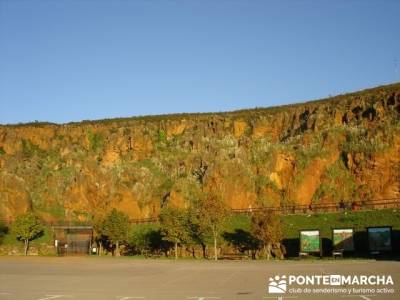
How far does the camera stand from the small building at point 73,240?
6762cm

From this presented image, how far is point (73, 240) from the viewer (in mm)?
68562

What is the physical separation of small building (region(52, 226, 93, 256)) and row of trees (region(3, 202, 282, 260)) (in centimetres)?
179

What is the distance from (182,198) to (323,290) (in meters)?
56.1

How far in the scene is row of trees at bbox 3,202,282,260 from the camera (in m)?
51.4

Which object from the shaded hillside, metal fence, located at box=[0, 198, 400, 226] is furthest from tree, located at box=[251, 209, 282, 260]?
the shaded hillside

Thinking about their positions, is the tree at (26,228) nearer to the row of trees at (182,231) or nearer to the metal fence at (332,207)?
the row of trees at (182,231)

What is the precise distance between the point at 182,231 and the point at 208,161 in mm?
24219

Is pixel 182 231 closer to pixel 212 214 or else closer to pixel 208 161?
pixel 212 214

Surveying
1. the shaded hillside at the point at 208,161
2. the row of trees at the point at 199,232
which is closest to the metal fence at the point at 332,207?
the shaded hillside at the point at 208,161

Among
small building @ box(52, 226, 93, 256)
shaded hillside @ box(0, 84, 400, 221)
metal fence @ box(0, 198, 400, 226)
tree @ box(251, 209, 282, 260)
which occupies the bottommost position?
small building @ box(52, 226, 93, 256)

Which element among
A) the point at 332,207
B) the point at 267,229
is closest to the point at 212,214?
the point at 267,229

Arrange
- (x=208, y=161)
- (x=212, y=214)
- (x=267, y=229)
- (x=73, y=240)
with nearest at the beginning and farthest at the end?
(x=267, y=229), (x=212, y=214), (x=73, y=240), (x=208, y=161)

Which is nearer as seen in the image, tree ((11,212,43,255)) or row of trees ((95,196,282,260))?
row of trees ((95,196,282,260))

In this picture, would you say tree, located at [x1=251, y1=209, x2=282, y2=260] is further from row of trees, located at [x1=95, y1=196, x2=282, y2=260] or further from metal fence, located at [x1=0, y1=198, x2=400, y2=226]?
metal fence, located at [x1=0, y1=198, x2=400, y2=226]
